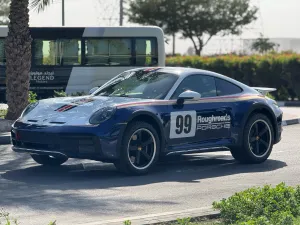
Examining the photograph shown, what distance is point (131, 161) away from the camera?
1206cm

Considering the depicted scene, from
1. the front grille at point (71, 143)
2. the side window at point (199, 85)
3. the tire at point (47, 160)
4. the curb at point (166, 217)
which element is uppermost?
the side window at point (199, 85)

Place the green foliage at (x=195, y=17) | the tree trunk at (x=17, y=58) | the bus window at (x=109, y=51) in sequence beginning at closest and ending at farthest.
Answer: the tree trunk at (x=17, y=58) → the bus window at (x=109, y=51) → the green foliage at (x=195, y=17)

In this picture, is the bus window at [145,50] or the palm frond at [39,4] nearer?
the palm frond at [39,4]

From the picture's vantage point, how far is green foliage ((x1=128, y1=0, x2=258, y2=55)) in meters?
70.5

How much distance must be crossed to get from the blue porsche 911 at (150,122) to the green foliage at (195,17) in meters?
56.5

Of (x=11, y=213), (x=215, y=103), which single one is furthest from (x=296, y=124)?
(x=11, y=213)

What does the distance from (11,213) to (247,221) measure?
2.72 metres

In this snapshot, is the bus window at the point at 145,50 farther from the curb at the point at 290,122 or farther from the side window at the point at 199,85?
the side window at the point at 199,85

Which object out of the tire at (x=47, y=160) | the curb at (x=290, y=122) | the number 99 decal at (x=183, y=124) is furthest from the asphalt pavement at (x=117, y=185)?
the curb at (x=290, y=122)

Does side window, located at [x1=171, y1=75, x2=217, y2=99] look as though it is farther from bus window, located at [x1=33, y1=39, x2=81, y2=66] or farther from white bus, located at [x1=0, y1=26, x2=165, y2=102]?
bus window, located at [x1=33, y1=39, x2=81, y2=66]

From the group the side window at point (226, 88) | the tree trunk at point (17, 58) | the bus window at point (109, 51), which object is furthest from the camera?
the bus window at point (109, 51)

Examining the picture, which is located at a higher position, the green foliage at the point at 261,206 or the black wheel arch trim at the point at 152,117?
the black wheel arch trim at the point at 152,117

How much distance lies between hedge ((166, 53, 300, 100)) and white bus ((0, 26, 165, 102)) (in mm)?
4705

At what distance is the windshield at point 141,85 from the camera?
12.7 metres
